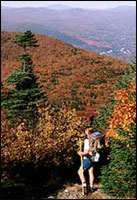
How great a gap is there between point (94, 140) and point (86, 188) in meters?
1.64

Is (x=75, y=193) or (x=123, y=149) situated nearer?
(x=123, y=149)

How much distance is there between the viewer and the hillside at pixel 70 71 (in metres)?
41.0

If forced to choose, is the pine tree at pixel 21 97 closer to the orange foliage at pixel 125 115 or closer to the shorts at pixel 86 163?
the shorts at pixel 86 163

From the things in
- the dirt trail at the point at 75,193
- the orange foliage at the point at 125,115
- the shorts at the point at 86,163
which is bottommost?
the dirt trail at the point at 75,193

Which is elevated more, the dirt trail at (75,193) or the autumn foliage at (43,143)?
the autumn foliage at (43,143)

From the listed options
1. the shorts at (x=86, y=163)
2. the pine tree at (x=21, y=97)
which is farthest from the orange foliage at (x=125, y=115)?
the pine tree at (x=21, y=97)

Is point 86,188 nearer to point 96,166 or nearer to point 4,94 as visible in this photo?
point 96,166

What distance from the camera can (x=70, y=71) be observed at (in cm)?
5778

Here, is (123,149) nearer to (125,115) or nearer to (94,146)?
(94,146)

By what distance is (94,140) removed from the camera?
11.4 meters

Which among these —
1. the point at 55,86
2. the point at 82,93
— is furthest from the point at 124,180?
the point at 55,86

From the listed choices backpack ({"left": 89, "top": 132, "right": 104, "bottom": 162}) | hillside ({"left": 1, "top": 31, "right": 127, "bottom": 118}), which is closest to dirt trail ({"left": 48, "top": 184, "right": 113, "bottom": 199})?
backpack ({"left": 89, "top": 132, "right": 104, "bottom": 162})

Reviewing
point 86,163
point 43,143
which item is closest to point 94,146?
point 86,163

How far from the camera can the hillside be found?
4103cm
